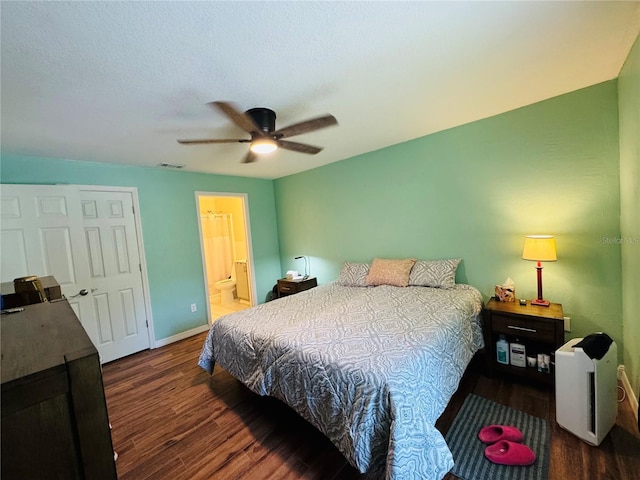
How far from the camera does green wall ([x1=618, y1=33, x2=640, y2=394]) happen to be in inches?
A: 63.0

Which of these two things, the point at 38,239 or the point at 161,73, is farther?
the point at 38,239

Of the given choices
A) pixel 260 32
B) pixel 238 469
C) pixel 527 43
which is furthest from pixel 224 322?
pixel 527 43

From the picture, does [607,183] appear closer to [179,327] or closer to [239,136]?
[239,136]

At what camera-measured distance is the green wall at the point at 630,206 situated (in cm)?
160

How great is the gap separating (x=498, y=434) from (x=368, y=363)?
40.9 inches

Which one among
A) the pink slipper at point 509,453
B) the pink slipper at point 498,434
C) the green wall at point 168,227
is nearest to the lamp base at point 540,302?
the pink slipper at point 498,434

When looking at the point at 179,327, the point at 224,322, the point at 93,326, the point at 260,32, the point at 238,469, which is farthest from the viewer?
the point at 179,327

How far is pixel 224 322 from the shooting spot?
231 cm

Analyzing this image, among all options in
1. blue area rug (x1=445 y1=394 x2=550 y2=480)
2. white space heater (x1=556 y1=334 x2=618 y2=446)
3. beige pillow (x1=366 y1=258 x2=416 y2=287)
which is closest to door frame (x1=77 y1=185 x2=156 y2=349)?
beige pillow (x1=366 y1=258 x2=416 y2=287)

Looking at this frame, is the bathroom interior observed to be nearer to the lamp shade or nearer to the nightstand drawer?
the nightstand drawer

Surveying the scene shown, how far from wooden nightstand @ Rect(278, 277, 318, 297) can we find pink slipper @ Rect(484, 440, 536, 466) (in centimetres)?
279

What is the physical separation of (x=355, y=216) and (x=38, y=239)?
3408mm

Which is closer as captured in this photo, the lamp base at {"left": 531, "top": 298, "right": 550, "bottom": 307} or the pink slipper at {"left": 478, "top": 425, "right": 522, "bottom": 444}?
the pink slipper at {"left": 478, "top": 425, "right": 522, "bottom": 444}

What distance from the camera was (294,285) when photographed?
403 centimetres
